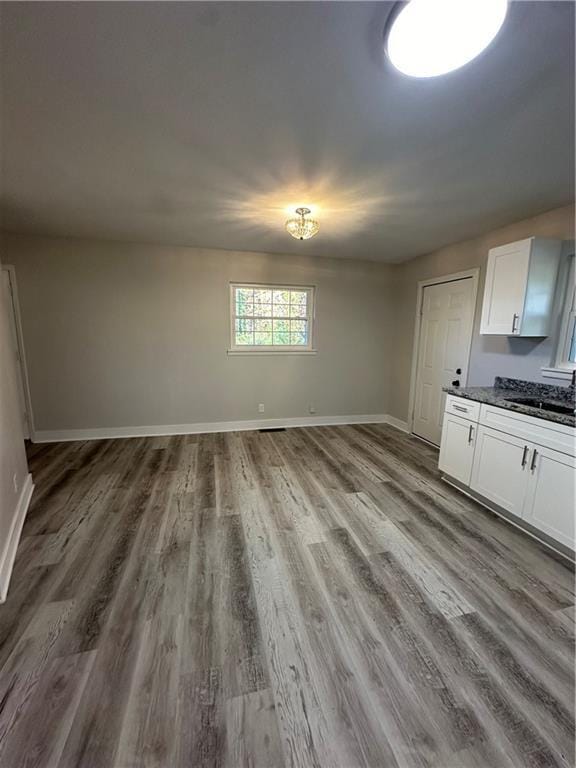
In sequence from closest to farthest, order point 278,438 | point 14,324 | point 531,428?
point 531,428
point 14,324
point 278,438

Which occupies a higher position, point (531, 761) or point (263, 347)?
point (263, 347)

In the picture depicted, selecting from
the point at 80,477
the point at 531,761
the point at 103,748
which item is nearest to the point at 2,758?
the point at 103,748

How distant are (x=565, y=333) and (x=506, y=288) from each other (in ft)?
1.97

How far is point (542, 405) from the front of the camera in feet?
8.08

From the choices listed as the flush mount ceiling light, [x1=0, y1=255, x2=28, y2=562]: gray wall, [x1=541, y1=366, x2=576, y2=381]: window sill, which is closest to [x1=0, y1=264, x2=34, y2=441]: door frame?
[x1=0, y1=255, x2=28, y2=562]: gray wall

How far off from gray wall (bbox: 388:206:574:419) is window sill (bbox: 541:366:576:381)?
4 centimetres

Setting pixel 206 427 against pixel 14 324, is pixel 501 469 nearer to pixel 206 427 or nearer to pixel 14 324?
pixel 206 427

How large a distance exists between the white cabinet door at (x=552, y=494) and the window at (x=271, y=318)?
302 centimetres

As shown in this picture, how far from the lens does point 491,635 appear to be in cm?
147

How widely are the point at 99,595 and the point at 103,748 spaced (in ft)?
2.39

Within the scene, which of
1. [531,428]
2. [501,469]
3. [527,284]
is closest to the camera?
[531,428]

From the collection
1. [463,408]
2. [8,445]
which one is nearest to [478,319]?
[463,408]

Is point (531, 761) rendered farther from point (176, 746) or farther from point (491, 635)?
point (176, 746)

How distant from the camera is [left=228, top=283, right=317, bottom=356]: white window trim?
13.8ft
